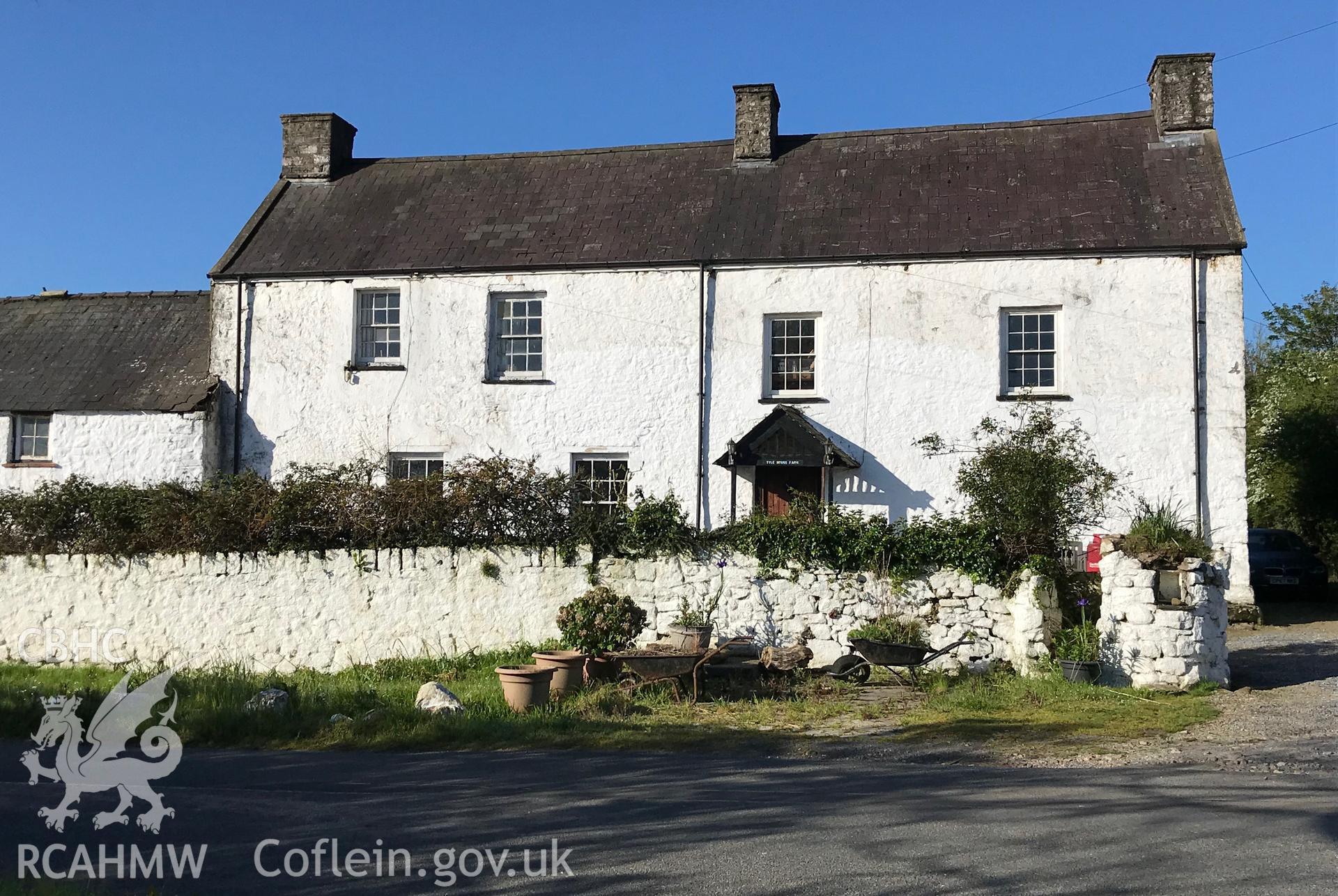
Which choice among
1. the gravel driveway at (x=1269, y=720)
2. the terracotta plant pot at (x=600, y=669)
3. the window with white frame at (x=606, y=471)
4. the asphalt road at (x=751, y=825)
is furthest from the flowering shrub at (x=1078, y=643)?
the window with white frame at (x=606, y=471)

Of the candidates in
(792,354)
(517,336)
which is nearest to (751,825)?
(792,354)

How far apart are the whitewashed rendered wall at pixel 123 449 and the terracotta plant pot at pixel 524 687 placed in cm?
1053

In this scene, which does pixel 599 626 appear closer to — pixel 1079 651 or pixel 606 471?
pixel 1079 651

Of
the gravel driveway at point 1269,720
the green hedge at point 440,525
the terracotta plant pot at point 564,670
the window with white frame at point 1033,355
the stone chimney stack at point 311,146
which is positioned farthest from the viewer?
the stone chimney stack at point 311,146

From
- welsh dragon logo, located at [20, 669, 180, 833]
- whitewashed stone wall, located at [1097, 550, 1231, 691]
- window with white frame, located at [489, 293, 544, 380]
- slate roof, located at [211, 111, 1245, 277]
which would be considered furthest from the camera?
window with white frame, located at [489, 293, 544, 380]

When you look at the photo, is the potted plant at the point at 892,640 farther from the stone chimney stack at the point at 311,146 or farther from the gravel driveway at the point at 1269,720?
the stone chimney stack at the point at 311,146

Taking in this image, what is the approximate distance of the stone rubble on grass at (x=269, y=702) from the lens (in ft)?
37.7

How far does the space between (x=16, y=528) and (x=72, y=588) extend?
156 centimetres

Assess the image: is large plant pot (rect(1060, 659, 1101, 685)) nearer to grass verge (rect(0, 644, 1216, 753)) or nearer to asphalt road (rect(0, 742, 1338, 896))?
grass verge (rect(0, 644, 1216, 753))

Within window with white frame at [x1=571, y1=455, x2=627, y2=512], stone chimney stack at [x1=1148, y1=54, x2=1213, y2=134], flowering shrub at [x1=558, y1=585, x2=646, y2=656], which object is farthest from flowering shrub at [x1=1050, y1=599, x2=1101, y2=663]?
stone chimney stack at [x1=1148, y1=54, x2=1213, y2=134]

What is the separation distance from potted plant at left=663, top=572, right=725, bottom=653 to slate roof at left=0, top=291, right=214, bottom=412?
35.8 feet

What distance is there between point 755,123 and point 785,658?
42.8 ft

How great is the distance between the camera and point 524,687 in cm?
1204

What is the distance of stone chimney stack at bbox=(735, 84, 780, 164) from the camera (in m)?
22.3
